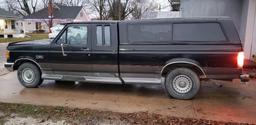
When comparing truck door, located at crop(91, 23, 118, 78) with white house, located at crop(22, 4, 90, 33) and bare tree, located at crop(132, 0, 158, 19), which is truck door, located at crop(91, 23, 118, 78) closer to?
bare tree, located at crop(132, 0, 158, 19)

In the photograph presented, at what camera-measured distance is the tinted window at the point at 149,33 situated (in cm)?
629

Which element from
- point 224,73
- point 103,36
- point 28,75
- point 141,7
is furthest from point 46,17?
point 224,73

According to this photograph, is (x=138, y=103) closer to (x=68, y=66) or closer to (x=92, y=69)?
(x=92, y=69)

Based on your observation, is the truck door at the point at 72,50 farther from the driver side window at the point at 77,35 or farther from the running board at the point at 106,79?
the running board at the point at 106,79

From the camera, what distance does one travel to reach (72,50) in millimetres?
6812

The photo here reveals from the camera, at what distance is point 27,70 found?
728cm

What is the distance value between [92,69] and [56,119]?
2.08m

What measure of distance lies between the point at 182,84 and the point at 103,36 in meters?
2.22

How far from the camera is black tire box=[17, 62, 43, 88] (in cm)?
721

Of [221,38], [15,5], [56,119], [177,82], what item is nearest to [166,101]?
[177,82]

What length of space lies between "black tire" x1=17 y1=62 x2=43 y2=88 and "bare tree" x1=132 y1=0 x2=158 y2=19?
37.4 metres

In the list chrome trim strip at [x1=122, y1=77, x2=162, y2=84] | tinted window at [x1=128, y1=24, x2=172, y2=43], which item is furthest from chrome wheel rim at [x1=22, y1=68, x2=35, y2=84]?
tinted window at [x1=128, y1=24, x2=172, y2=43]

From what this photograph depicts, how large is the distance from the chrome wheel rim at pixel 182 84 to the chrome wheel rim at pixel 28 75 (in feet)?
12.2

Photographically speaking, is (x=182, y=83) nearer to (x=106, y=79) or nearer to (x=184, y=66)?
(x=184, y=66)
